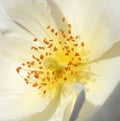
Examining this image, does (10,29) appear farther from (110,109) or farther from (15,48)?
(110,109)

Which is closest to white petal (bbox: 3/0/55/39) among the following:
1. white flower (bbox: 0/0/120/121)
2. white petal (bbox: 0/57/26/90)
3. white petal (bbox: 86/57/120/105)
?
white flower (bbox: 0/0/120/121)

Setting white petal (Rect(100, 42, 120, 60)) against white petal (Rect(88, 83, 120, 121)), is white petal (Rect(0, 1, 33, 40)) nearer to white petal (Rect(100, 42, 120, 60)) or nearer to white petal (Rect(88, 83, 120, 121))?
white petal (Rect(100, 42, 120, 60))

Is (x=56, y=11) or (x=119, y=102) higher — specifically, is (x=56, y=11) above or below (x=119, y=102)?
above

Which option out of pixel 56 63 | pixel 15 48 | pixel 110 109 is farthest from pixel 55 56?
pixel 110 109

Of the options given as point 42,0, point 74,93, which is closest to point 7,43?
point 42,0

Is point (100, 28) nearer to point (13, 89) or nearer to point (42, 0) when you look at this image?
point (42, 0)

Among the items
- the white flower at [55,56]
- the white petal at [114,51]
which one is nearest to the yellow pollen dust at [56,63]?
the white flower at [55,56]

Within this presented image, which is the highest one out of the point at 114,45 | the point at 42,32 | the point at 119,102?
the point at 42,32

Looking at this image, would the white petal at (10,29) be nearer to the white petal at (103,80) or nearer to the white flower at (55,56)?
the white flower at (55,56)
